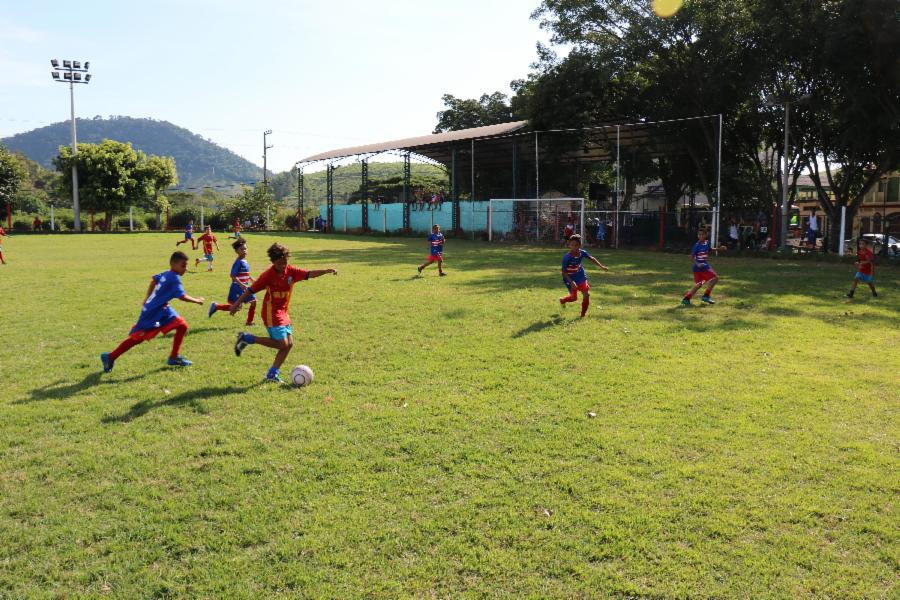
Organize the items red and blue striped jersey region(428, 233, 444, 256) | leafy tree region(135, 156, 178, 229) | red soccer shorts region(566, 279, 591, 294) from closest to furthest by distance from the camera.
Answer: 1. red soccer shorts region(566, 279, 591, 294)
2. red and blue striped jersey region(428, 233, 444, 256)
3. leafy tree region(135, 156, 178, 229)

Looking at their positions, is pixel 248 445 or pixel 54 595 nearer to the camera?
pixel 54 595

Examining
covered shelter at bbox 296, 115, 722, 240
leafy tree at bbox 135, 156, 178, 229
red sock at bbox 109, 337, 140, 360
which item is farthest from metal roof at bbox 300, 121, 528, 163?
red sock at bbox 109, 337, 140, 360

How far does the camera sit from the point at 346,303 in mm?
12906

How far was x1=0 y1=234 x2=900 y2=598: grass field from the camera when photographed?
3.69 metres

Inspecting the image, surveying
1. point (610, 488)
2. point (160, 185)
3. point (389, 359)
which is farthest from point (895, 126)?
point (160, 185)

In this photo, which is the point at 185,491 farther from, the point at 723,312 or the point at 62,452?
the point at 723,312

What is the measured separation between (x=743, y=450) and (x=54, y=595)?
4.85 meters

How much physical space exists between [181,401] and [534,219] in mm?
28227

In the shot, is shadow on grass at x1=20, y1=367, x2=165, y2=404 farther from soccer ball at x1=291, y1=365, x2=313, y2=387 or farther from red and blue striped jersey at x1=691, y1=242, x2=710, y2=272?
red and blue striped jersey at x1=691, y1=242, x2=710, y2=272

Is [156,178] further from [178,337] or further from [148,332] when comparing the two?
[148,332]

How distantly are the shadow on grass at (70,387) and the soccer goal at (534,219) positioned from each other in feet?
80.1

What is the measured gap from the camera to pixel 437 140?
40906 millimetres

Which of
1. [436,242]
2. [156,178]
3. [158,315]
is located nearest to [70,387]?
[158,315]

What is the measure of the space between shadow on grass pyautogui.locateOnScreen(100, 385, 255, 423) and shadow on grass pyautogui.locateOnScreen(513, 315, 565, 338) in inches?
170
